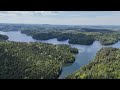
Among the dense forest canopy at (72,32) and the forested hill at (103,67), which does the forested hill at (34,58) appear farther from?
the forested hill at (103,67)

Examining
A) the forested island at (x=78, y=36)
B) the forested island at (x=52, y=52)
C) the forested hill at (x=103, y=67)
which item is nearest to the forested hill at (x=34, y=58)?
the forested island at (x=52, y=52)

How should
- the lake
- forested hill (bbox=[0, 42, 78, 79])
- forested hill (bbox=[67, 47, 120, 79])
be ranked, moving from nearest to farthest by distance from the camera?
forested hill (bbox=[67, 47, 120, 79]) → forested hill (bbox=[0, 42, 78, 79]) → the lake

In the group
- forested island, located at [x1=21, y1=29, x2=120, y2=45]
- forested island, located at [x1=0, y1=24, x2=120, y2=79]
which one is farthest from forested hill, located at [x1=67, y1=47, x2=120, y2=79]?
forested island, located at [x1=21, y1=29, x2=120, y2=45]

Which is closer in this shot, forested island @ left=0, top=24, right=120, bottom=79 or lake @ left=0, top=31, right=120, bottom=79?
forested island @ left=0, top=24, right=120, bottom=79

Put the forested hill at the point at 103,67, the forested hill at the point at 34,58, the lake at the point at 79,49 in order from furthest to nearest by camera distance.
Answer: the lake at the point at 79,49 < the forested hill at the point at 34,58 < the forested hill at the point at 103,67

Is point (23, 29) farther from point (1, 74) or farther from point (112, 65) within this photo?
point (112, 65)

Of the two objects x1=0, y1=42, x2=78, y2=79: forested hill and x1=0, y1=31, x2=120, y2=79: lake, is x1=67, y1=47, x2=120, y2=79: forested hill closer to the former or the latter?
x1=0, y1=31, x2=120, y2=79: lake
